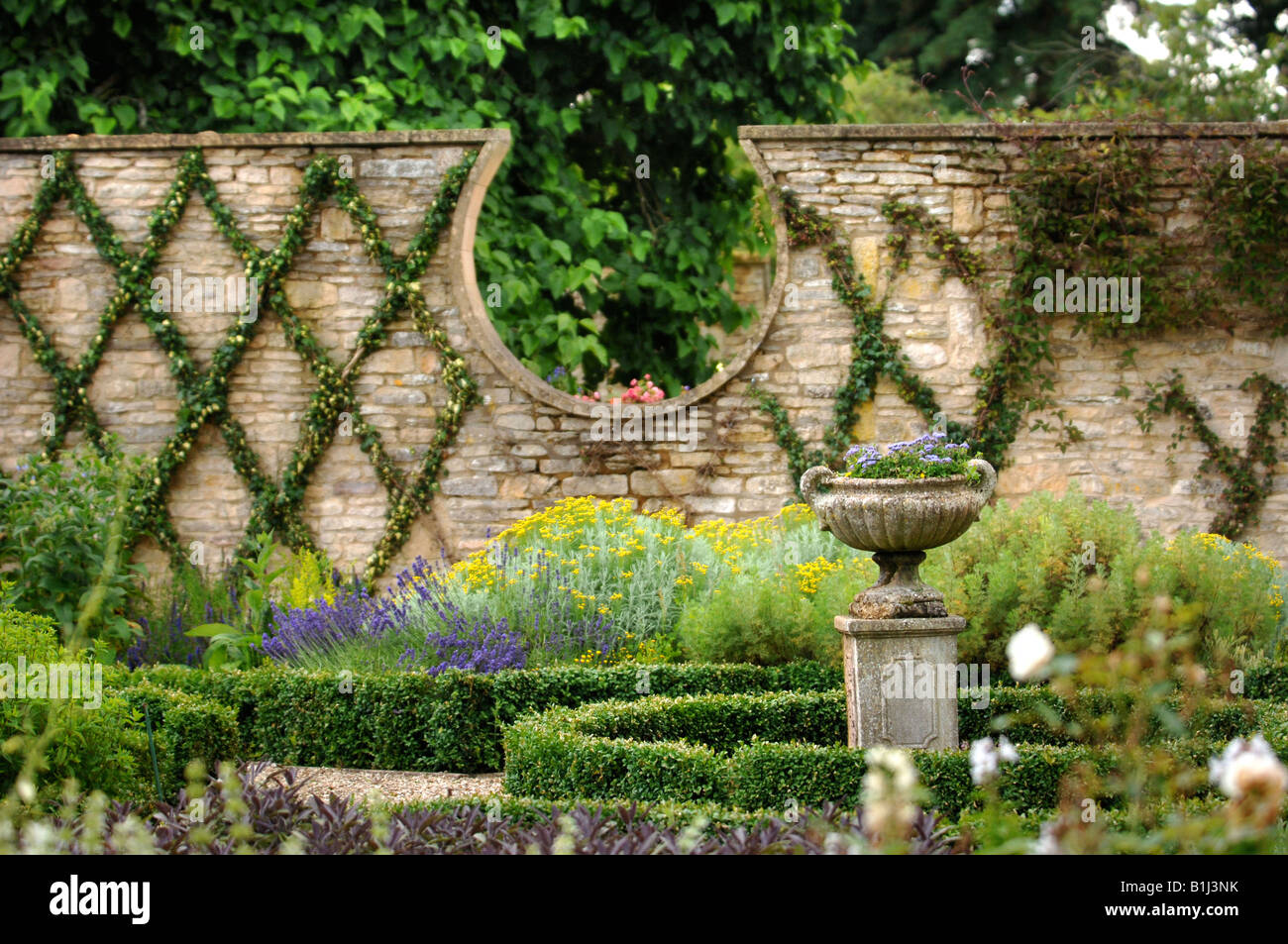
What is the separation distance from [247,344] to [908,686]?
5.56 m

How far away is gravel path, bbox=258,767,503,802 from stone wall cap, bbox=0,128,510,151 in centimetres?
456

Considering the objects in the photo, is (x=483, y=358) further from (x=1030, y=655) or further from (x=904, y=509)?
(x=1030, y=655)

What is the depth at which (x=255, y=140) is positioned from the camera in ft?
28.1

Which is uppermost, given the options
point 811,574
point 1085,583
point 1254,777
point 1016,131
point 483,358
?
point 1016,131

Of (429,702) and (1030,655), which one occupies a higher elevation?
(429,702)

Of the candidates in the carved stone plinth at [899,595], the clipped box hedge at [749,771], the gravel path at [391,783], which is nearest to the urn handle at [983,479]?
the carved stone plinth at [899,595]

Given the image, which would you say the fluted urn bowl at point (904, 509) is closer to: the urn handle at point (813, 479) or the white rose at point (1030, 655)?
the urn handle at point (813, 479)

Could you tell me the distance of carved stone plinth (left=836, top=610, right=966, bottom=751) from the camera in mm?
4992

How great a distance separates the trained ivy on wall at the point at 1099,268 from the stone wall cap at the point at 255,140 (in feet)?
7.52

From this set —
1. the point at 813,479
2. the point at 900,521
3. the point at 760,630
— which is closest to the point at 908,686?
the point at 900,521

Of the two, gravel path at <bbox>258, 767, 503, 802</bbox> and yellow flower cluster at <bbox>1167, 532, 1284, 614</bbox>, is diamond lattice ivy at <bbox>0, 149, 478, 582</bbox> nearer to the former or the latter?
gravel path at <bbox>258, 767, 503, 802</bbox>

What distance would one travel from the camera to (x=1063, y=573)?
21.0ft

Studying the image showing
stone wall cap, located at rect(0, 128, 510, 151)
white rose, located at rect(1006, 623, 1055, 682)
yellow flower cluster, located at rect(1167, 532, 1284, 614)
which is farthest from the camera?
stone wall cap, located at rect(0, 128, 510, 151)

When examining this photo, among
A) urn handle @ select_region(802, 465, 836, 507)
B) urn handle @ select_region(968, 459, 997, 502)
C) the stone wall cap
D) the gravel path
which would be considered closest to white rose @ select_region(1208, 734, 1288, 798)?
urn handle @ select_region(968, 459, 997, 502)
